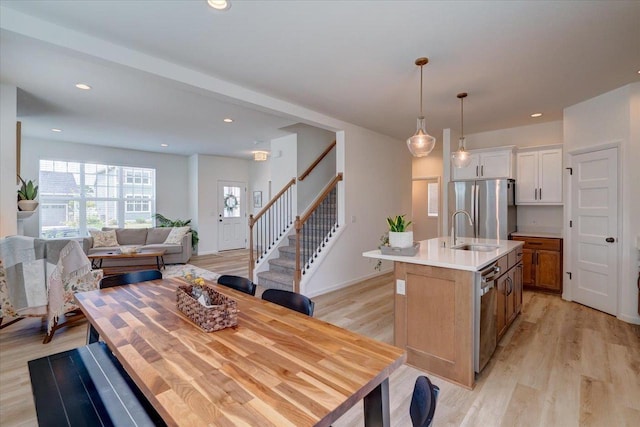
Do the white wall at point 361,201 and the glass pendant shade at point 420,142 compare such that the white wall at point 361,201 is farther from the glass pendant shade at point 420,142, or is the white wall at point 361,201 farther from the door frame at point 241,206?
the door frame at point 241,206

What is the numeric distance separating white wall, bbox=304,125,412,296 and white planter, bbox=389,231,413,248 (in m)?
2.10

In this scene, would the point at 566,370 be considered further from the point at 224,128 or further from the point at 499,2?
the point at 224,128

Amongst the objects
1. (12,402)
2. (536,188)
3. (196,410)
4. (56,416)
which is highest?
(536,188)

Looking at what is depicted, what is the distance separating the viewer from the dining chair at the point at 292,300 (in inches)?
65.9

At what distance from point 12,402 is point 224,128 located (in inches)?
176

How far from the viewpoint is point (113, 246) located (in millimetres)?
→ 6223

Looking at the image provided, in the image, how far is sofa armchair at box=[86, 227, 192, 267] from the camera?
611cm

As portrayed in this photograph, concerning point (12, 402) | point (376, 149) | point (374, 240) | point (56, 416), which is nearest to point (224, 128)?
point (376, 149)

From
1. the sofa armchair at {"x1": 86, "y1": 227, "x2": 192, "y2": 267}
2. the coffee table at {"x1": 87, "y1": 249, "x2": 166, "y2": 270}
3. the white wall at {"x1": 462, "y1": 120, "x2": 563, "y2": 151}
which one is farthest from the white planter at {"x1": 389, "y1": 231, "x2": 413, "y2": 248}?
the sofa armchair at {"x1": 86, "y1": 227, "x2": 192, "y2": 267}

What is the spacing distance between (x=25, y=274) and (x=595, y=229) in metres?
6.62


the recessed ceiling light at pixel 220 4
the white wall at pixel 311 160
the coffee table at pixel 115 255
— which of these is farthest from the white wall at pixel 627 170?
the coffee table at pixel 115 255

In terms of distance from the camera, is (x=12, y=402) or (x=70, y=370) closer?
(x=70, y=370)

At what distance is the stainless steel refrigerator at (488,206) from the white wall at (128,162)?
282 inches

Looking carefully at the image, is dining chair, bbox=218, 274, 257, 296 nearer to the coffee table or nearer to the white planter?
the white planter
